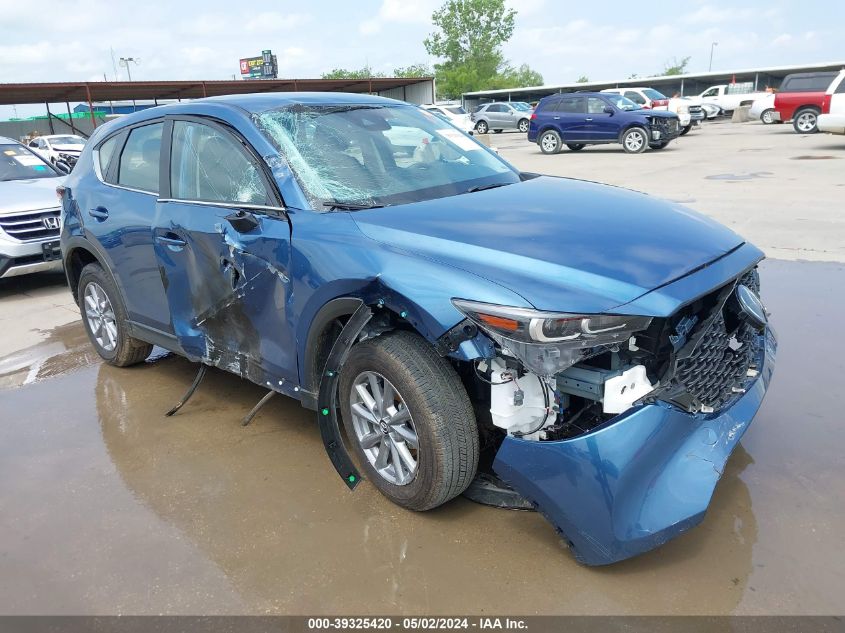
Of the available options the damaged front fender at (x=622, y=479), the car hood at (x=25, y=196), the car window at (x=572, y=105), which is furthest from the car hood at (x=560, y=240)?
the car window at (x=572, y=105)

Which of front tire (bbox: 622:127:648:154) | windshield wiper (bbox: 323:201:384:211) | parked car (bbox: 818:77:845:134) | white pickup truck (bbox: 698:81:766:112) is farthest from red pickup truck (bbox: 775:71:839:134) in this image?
windshield wiper (bbox: 323:201:384:211)

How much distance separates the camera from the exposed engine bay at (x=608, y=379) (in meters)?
2.43

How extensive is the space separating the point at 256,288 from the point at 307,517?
1.12m

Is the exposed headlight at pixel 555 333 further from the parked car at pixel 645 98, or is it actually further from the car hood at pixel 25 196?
the parked car at pixel 645 98

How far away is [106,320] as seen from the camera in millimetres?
4926

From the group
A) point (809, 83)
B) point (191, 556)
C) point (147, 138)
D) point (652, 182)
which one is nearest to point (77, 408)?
point (147, 138)

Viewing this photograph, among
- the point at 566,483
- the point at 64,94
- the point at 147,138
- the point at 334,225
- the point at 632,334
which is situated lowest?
the point at 566,483

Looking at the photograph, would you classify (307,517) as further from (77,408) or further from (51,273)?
(51,273)

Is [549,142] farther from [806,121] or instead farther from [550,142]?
[806,121]

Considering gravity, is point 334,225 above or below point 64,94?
below

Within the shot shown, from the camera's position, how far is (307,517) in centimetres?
305

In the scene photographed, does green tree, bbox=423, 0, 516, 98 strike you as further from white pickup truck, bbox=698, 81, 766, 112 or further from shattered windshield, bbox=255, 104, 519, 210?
shattered windshield, bbox=255, 104, 519, 210

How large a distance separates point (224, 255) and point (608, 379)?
2048mm

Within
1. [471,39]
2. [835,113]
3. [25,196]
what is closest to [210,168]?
[25,196]
